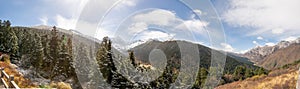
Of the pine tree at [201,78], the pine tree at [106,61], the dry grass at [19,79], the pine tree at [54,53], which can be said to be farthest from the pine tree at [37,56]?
the pine tree at [201,78]

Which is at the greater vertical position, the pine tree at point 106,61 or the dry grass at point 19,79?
the pine tree at point 106,61

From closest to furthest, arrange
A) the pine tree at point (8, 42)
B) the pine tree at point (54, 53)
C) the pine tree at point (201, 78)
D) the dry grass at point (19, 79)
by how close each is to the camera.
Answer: the dry grass at point (19, 79)
the pine tree at point (54, 53)
the pine tree at point (8, 42)
the pine tree at point (201, 78)

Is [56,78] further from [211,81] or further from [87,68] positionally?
[211,81]

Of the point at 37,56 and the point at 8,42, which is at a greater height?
the point at 8,42

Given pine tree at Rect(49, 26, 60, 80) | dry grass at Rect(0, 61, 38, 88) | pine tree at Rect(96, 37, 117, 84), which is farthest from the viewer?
pine tree at Rect(49, 26, 60, 80)

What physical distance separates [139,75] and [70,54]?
13.0m

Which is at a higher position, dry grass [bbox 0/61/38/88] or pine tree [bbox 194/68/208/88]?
pine tree [bbox 194/68/208/88]

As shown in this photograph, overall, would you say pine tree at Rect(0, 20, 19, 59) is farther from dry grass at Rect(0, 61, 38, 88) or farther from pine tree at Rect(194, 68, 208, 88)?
pine tree at Rect(194, 68, 208, 88)

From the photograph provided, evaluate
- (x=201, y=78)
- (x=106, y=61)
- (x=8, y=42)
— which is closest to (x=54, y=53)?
Answer: (x=8, y=42)

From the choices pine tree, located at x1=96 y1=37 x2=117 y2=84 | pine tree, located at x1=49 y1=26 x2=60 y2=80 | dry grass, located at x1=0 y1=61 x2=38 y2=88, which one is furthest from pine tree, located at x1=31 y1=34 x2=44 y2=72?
pine tree, located at x1=96 y1=37 x2=117 y2=84

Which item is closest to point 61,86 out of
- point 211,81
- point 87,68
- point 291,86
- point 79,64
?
point 79,64

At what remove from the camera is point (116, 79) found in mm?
27391

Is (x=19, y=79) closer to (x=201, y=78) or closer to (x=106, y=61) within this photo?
(x=106, y=61)

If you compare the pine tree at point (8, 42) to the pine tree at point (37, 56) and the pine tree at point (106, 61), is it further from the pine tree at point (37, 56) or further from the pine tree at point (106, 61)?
the pine tree at point (106, 61)
